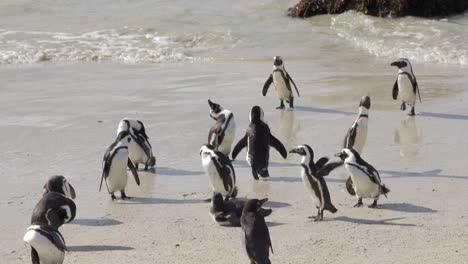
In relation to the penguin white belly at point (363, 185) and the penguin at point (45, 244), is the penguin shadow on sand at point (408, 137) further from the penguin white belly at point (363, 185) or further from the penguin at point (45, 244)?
the penguin at point (45, 244)

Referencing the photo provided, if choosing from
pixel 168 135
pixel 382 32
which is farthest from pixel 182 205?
pixel 382 32

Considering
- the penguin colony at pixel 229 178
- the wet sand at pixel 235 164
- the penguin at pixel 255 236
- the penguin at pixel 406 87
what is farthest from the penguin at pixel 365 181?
the penguin at pixel 406 87

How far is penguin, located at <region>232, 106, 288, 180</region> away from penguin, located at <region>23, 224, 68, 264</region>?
263 cm

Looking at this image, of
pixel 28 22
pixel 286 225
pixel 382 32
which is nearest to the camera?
pixel 286 225

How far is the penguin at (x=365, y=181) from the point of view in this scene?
620 centimetres

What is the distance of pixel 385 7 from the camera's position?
17812mm

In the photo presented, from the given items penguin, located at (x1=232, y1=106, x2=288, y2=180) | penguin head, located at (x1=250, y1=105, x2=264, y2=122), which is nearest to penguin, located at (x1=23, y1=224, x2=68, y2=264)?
penguin, located at (x1=232, y1=106, x2=288, y2=180)

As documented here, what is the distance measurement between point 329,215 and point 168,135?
3170mm

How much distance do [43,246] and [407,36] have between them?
1239 cm

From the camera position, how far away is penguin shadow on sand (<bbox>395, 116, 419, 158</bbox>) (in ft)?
25.8

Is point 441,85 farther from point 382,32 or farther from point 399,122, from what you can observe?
point 382,32

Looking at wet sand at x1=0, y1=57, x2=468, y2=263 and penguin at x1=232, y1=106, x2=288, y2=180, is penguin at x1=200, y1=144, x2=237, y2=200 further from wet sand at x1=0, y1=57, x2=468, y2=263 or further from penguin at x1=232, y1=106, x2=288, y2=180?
penguin at x1=232, y1=106, x2=288, y2=180

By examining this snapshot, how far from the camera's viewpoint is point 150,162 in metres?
7.62

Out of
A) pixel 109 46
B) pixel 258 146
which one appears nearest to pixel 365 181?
pixel 258 146
